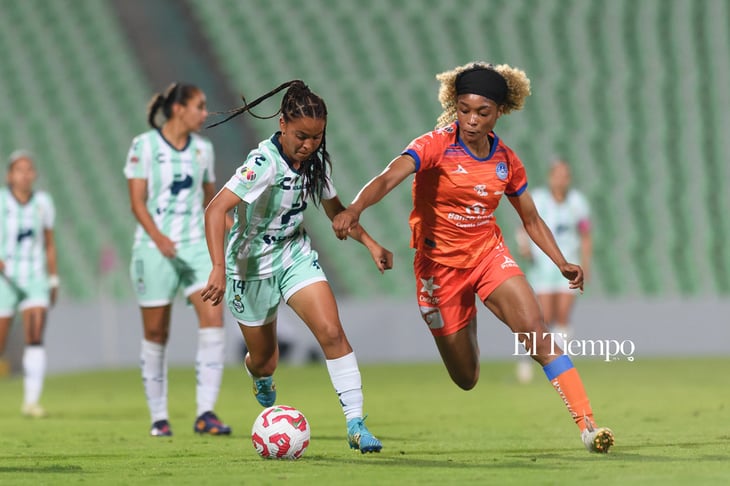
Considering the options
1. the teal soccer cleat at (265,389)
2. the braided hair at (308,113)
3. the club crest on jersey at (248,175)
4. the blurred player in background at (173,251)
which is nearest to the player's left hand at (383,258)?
the braided hair at (308,113)

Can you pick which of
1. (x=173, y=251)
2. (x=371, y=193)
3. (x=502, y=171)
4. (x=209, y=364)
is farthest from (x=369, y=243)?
(x=209, y=364)

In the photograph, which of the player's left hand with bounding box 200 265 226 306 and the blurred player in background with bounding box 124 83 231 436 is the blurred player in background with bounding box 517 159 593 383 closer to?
the blurred player in background with bounding box 124 83 231 436

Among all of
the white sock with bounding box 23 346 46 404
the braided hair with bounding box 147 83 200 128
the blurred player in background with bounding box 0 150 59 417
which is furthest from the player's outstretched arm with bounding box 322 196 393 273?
the white sock with bounding box 23 346 46 404

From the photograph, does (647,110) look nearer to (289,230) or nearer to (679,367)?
(679,367)

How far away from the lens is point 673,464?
578cm

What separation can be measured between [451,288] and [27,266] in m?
4.76

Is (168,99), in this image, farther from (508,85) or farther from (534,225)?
(534,225)

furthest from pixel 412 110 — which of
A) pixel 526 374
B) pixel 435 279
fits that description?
pixel 435 279

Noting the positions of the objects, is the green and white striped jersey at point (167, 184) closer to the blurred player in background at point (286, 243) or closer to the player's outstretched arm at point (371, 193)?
the blurred player in background at point (286, 243)

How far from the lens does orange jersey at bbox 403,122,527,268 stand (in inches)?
265

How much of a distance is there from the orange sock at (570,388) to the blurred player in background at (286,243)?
3.26ft

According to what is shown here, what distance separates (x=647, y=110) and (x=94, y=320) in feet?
29.0

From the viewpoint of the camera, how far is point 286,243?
6672 mm

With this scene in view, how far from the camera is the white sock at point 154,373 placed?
812 cm
